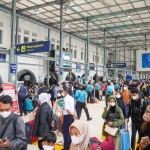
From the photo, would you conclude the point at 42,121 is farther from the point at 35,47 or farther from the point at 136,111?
the point at 35,47

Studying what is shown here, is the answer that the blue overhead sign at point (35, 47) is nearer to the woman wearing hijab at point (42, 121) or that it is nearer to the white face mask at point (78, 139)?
the woman wearing hijab at point (42, 121)

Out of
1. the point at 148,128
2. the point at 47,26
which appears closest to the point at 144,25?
the point at 47,26

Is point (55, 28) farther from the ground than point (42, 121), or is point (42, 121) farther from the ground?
point (55, 28)

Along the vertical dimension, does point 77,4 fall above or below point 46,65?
above

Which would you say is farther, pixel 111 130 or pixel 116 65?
pixel 116 65

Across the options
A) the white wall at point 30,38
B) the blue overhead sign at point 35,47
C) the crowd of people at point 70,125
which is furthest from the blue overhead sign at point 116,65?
the blue overhead sign at point 35,47

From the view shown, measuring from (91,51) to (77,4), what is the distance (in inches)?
493

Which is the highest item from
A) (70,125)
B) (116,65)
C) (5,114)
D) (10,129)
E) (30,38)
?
(30,38)

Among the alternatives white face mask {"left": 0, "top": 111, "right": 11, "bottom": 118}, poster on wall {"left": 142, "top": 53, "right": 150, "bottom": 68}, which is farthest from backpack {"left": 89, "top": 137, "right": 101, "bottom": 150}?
poster on wall {"left": 142, "top": 53, "right": 150, "bottom": 68}

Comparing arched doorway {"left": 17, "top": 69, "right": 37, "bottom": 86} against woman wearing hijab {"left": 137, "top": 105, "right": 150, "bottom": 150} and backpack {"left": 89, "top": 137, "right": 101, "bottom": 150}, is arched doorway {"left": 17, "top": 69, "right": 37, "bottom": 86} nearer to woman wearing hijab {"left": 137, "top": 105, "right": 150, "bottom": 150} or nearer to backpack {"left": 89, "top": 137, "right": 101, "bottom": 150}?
backpack {"left": 89, "top": 137, "right": 101, "bottom": 150}

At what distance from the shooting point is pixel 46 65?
16047mm

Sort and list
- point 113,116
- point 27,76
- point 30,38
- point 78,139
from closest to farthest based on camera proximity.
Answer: point 78,139
point 113,116
point 30,38
point 27,76

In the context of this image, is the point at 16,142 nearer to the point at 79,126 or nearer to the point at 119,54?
the point at 79,126

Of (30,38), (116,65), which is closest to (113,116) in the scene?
(30,38)
